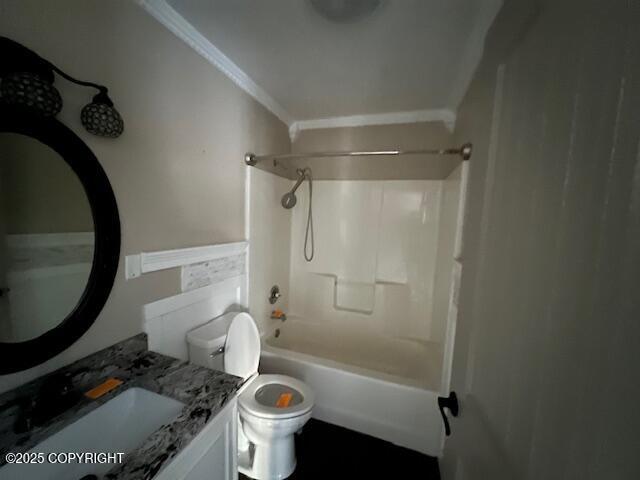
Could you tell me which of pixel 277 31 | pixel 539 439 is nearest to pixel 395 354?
pixel 539 439

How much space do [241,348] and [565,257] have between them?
1.49m

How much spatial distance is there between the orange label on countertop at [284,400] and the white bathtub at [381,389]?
0.98ft

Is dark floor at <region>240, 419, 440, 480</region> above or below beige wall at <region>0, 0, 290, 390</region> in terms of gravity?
below

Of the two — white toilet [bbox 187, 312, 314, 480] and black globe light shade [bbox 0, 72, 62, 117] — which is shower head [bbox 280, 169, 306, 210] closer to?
white toilet [bbox 187, 312, 314, 480]

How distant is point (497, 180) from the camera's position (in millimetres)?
647

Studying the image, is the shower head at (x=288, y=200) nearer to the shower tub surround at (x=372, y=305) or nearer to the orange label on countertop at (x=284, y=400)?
the shower tub surround at (x=372, y=305)

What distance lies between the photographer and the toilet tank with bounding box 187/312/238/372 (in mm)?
1219

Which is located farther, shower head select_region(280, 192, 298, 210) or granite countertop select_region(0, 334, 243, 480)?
shower head select_region(280, 192, 298, 210)

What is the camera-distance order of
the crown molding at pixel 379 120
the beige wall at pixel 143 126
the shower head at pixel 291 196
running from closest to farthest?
the beige wall at pixel 143 126 → the crown molding at pixel 379 120 → the shower head at pixel 291 196

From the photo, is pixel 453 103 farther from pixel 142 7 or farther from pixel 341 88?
pixel 142 7

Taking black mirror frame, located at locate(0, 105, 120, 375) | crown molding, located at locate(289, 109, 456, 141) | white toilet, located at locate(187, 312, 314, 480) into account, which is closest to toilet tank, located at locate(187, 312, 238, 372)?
white toilet, located at locate(187, 312, 314, 480)

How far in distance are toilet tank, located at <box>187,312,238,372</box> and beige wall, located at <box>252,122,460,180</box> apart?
1.32 meters

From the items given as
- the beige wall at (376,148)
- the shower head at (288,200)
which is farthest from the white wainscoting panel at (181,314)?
the beige wall at (376,148)

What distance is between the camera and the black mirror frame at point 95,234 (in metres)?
0.69
